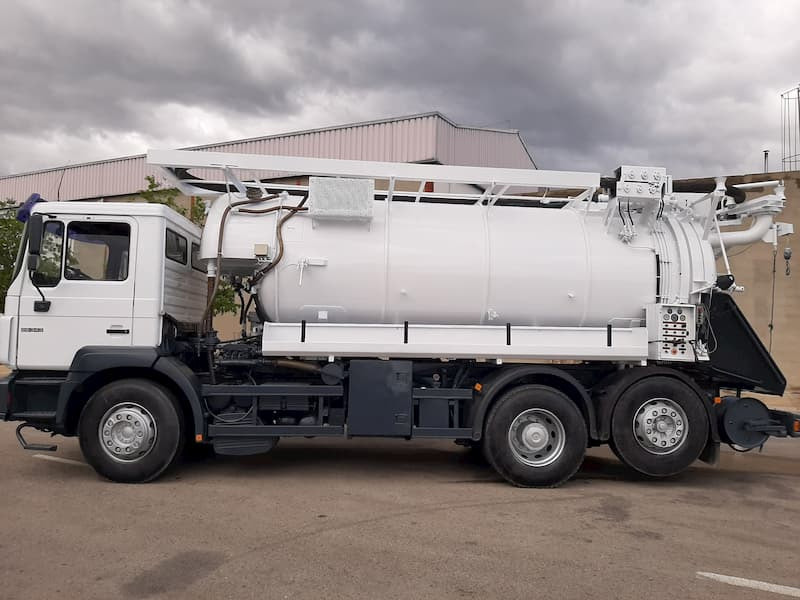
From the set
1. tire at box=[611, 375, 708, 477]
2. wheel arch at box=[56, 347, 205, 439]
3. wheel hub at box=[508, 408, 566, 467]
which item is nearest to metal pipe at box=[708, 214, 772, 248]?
tire at box=[611, 375, 708, 477]

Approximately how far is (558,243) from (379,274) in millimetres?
2036

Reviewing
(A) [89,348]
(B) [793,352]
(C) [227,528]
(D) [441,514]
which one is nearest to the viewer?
(C) [227,528]

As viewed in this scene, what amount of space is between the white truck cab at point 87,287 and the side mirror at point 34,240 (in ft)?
0.40

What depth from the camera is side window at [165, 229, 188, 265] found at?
286 inches

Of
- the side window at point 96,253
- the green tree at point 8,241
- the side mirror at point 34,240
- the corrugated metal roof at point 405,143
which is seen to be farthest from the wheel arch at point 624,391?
the green tree at point 8,241

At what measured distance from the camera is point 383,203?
763 cm

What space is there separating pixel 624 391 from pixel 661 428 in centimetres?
57

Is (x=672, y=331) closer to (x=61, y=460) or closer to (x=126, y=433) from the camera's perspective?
(x=126, y=433)

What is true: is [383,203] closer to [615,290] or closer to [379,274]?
[379,274]

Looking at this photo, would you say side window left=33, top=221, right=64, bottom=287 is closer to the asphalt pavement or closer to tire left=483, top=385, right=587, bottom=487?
the asphalt pavement

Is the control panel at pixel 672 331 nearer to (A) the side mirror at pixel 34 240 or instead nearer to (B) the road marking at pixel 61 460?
(A) the side mirror at pixel 34 240

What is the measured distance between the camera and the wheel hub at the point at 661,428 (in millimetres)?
7262

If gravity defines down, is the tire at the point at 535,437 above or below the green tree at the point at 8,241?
below

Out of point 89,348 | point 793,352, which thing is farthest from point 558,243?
point 793,352
